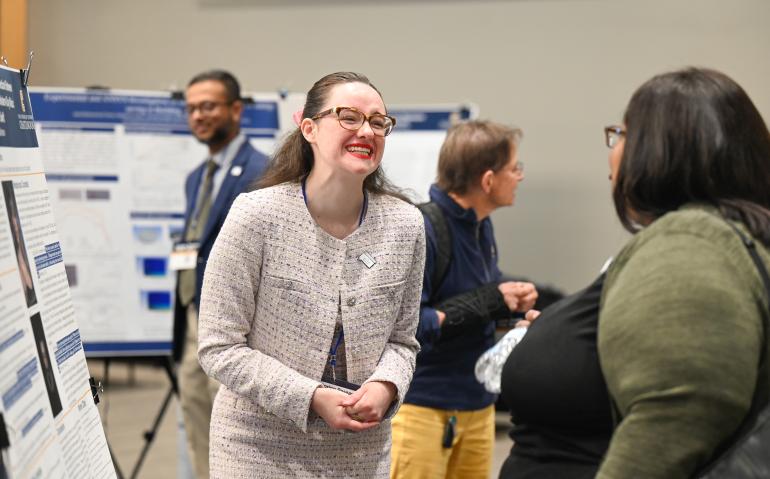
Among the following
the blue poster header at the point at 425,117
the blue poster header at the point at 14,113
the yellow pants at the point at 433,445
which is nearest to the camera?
the blue poster header at the point at 14,113

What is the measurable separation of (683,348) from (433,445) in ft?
4.70

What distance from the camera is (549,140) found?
6.23 metres

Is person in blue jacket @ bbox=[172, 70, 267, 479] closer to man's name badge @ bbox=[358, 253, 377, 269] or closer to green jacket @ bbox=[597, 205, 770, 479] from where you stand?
man's name badge @ bbox=[358, 253, 377, 269]

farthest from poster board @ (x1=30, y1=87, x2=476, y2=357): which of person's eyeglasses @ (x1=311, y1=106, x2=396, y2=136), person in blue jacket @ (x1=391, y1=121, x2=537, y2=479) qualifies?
person's eyeglasses @ (x1=311, y1=106, x2=396, y2=136)

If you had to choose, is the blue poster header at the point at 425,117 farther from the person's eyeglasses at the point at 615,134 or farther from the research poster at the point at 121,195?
the person's eyeglasses at the point at 615,134

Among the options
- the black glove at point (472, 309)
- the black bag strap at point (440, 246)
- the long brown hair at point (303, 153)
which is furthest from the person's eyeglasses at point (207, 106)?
the long brown hair at point (303, 153)

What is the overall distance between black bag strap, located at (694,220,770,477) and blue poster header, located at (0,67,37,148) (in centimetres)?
120

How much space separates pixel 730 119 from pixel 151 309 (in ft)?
12.4

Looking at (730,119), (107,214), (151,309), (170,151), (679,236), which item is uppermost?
(730,119)

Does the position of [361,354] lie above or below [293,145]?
below

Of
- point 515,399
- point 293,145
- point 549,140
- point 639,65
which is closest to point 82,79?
point 549,140

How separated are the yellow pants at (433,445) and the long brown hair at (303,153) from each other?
0.77m

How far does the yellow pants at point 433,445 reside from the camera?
250 centimetres

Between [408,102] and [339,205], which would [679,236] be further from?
[408,102]
